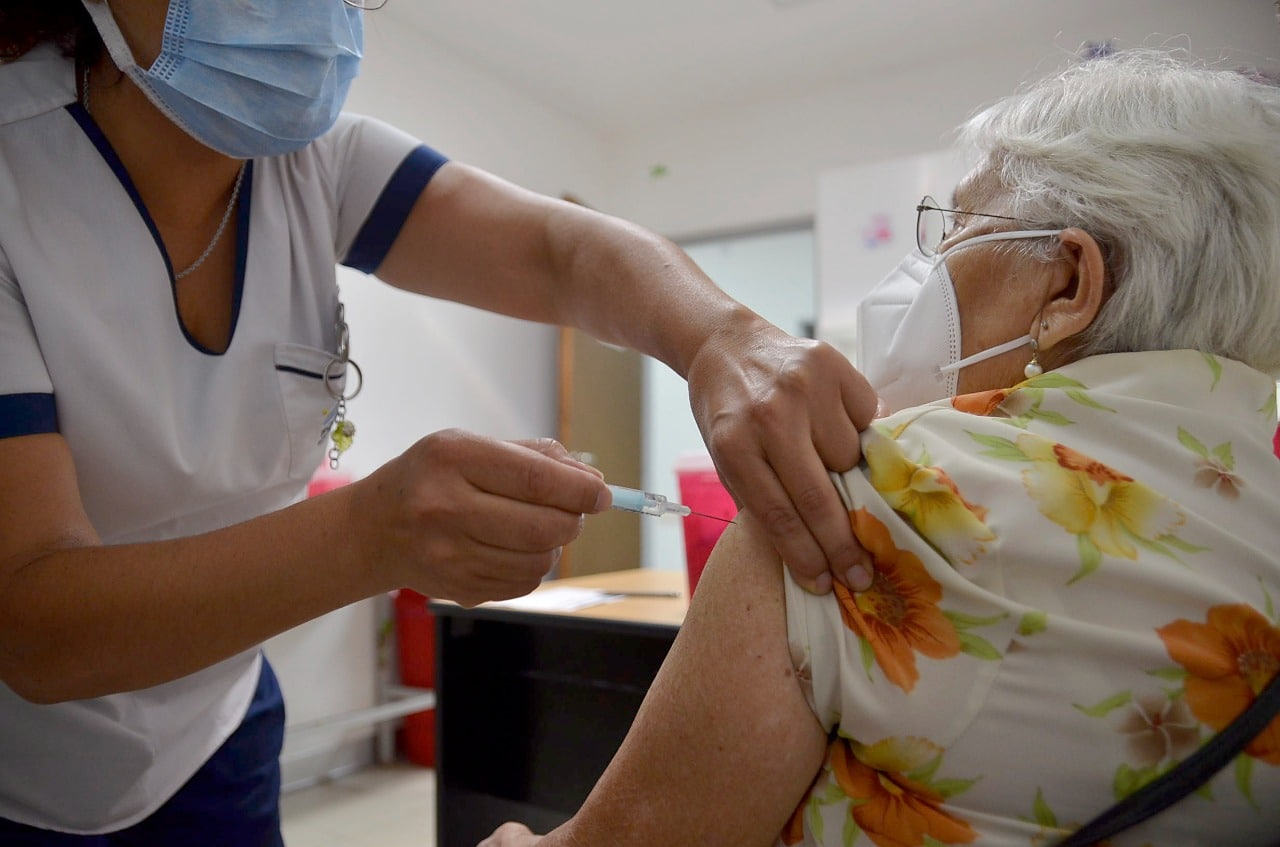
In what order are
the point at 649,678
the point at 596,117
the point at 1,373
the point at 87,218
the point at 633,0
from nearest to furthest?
the point at 1,373
the point at 87,218
the point at 649,678
the point at 633,0
the point at 596,117

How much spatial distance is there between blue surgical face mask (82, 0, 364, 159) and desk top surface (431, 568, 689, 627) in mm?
845

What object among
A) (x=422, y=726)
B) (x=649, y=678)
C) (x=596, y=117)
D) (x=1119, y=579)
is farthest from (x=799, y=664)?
(x=596, y=117)

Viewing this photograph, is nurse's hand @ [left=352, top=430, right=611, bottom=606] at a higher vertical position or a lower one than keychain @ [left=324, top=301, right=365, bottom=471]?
lower

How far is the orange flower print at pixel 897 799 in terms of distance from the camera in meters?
0.66

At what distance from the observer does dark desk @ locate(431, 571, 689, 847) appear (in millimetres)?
1821

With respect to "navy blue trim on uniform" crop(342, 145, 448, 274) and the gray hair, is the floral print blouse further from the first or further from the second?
"navy blue trim on uniform" crop(342, 145, 448, 274)

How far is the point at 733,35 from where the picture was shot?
3.86 metres

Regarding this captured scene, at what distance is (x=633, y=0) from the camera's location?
3590 mm

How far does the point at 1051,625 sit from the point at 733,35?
3742 millimetres

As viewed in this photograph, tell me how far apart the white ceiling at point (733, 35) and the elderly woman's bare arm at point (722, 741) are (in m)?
3.46

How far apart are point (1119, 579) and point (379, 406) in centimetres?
319

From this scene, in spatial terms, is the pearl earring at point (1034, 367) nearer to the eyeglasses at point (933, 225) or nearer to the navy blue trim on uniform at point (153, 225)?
the eyeglasses at point (933, 225)

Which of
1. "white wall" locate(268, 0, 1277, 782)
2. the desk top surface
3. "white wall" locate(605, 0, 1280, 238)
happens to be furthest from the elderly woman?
"white wall" locate(605, 0, 1280, 238)

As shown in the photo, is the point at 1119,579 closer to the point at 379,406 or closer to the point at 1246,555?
the point at 1246,555
